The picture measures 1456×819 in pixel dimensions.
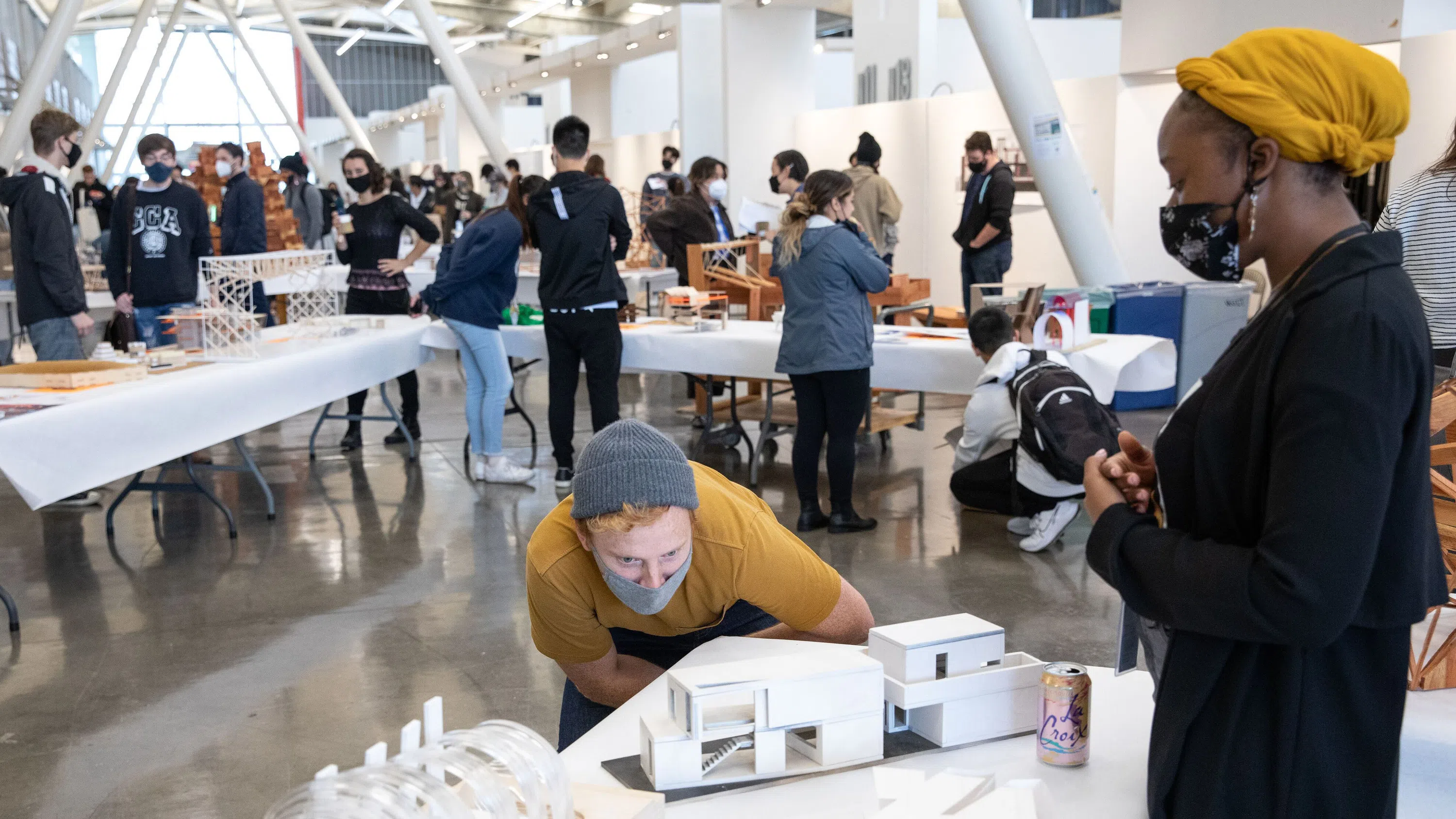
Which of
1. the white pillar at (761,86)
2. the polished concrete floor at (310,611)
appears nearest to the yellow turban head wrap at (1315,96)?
the polished concrete floor at (310,611)

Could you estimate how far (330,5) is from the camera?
25156mm

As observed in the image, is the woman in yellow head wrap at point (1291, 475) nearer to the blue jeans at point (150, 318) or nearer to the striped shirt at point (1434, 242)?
the striped shirt at point (1434, 242)

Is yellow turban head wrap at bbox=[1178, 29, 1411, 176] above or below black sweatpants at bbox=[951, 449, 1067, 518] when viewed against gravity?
above

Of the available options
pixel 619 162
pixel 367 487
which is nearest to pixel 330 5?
pixel 619 162

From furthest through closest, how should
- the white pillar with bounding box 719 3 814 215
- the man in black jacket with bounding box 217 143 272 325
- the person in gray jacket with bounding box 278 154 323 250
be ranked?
the white pillar with bounding box 719 3 814 215
the person in gray jacket with bounding box 278 154 323 250
the man in black jacket with bounding box 217 143 272 325

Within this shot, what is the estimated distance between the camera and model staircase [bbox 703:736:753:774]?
1358mm

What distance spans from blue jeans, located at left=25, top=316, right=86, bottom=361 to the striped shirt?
4857 mm

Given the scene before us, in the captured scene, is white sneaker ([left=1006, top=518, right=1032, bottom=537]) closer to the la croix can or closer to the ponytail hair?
A: the ponytail hair

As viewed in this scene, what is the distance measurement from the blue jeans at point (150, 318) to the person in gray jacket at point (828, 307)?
2.82 meters

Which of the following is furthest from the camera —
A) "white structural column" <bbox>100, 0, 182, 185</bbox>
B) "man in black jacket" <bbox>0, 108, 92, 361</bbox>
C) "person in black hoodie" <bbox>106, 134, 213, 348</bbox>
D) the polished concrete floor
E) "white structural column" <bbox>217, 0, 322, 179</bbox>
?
"white structural column" <bbox>217, 0, 322, 179</bbox>

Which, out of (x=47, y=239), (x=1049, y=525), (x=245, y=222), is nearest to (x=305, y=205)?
(x=245, y=222)

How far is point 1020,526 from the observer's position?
4.41 meters

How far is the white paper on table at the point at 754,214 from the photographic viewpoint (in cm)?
773

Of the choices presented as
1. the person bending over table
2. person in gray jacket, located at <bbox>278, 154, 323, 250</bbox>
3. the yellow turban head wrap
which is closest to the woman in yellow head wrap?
the yellow turban head wrap
